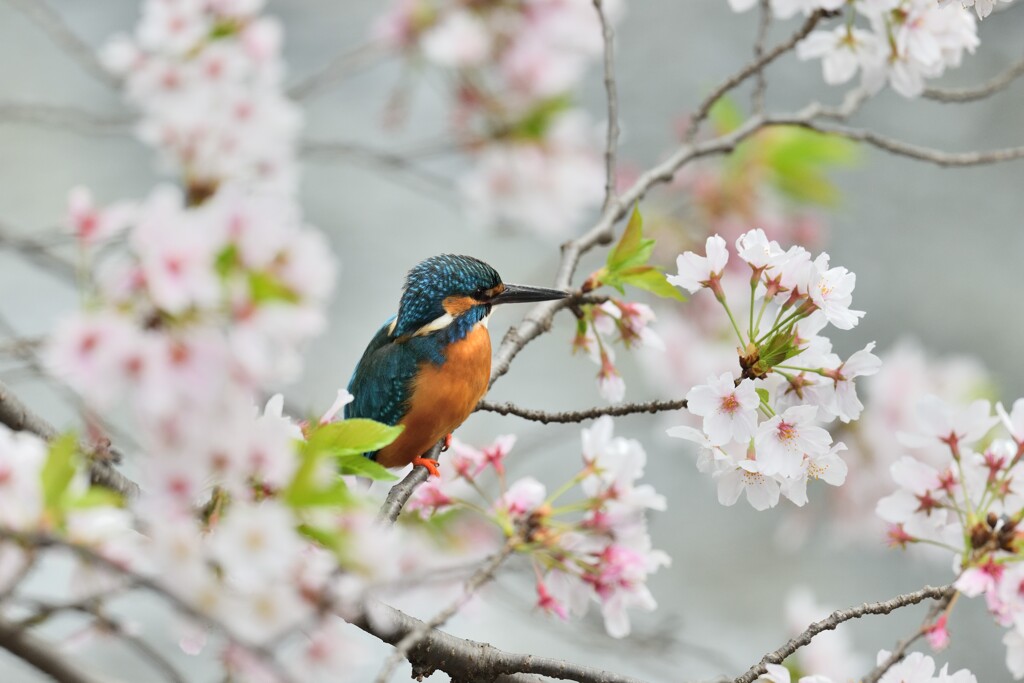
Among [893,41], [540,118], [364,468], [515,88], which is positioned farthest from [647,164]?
[364,468]

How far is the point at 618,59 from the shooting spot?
3.76m

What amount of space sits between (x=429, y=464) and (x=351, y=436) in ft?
1.48

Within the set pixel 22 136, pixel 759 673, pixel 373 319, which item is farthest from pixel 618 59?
pixel 759 673

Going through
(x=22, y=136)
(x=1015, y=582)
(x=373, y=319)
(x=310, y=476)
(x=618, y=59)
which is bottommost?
(x=310, y=476)

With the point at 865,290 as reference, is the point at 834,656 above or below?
below

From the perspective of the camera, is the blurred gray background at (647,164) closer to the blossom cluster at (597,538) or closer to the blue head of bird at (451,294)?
the blue head of bird at (451,294)

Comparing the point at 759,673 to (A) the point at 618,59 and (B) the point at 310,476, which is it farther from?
(A) the point at 618,59

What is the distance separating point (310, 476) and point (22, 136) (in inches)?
129

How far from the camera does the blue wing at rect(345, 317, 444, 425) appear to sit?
133 cm

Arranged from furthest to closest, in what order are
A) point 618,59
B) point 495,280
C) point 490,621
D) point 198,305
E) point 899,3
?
point 618,59 → point 490,621 → point 495,280 → point 899,3 → point 198,305

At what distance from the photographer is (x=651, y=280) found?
42.3 inches

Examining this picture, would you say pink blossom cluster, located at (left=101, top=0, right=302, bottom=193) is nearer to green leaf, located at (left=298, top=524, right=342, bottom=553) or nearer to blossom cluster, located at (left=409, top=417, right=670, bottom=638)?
blossom cluster, located at (left=409, top=417, right=670, bottom=638)

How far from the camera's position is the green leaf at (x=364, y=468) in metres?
0.77

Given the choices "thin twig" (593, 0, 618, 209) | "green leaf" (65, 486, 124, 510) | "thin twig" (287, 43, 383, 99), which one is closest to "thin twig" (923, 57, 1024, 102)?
"thin twig" (593, 0, 618, 209)
